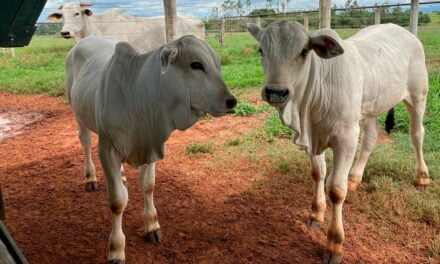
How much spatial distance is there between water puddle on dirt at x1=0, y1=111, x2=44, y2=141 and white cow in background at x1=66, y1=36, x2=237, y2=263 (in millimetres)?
3720

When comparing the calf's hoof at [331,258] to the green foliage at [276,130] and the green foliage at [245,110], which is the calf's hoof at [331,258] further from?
the green foliage at [245,110]

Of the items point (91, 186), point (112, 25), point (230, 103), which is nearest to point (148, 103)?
point (230, 103)

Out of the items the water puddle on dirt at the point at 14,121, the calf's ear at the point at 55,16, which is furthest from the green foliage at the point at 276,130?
the calf's ear at the point at 55,16

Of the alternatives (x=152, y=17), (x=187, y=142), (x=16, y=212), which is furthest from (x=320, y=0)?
(x=16, y=212)

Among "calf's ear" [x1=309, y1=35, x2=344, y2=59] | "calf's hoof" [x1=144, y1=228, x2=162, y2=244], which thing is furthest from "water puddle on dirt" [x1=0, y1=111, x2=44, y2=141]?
"calf's ear" [x1=309, y1=35, x2=344, y2=59]

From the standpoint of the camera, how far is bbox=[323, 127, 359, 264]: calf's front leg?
3.14 meters

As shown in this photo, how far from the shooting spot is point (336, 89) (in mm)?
3100

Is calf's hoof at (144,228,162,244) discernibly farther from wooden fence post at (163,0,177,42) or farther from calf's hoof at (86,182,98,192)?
wooden fence post at (163,0,177,42)

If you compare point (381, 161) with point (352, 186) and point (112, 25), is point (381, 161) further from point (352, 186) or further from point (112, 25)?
point (112, 25)

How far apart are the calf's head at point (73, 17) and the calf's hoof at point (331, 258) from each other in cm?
741

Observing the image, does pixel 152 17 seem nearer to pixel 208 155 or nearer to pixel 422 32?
pixel 208 155

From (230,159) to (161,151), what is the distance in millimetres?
2229

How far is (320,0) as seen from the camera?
23.5ft

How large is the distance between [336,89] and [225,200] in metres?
1.60
